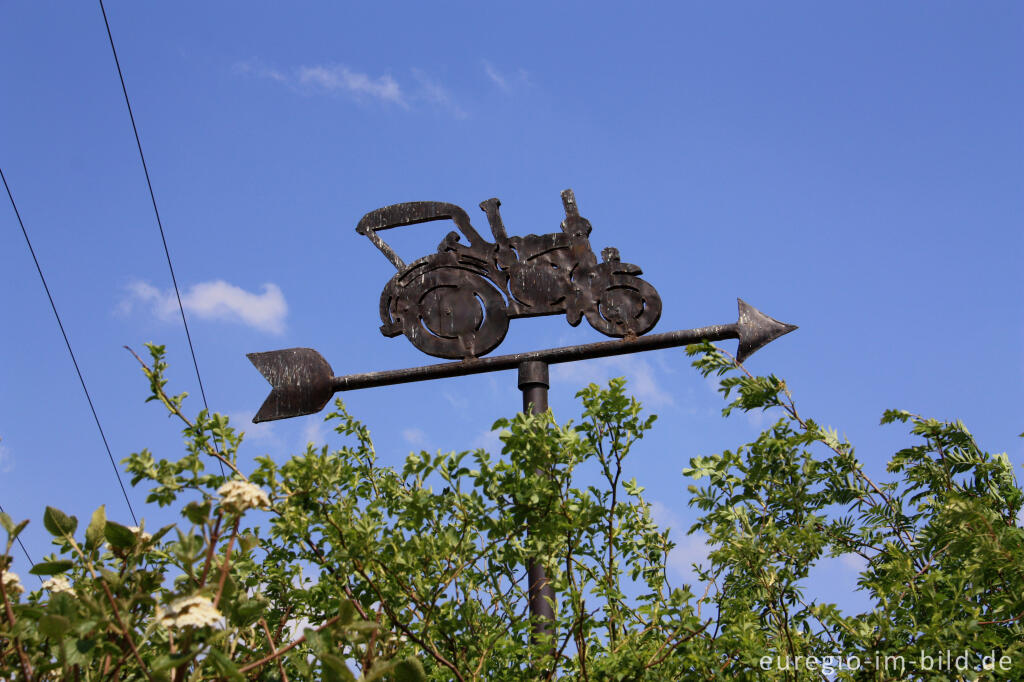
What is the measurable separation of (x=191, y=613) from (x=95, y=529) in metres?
0.66

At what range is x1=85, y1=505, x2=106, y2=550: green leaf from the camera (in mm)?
Answer: 2230

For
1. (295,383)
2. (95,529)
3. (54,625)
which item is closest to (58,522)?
(95,529)

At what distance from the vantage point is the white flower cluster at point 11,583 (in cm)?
205

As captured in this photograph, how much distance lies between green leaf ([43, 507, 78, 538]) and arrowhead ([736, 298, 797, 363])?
2.64 meters

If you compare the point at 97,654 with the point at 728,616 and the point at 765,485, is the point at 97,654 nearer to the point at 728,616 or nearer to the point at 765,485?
the point at 728,616

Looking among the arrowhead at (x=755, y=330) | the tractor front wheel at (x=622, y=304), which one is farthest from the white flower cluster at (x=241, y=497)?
the arrowhead at (x=755, y=330)

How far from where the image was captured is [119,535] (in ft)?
6.78

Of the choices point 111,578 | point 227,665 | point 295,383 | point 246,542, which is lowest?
point 227,665

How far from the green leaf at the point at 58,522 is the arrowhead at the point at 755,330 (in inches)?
104

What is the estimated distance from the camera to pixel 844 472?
3.28 meters

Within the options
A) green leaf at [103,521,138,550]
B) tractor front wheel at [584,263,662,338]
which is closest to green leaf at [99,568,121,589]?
green leaf at [103,521,138,550]

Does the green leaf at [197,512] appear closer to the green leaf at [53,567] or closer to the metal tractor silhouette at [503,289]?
the green leaf at [53,567]

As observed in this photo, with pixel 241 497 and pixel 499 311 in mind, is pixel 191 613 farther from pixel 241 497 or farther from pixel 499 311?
pixel 499 311

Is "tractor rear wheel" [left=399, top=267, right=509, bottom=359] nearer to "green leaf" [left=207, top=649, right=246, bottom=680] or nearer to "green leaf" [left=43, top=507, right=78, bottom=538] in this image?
"green leaf" [left=43, top=507, right=78, bottom=538]
